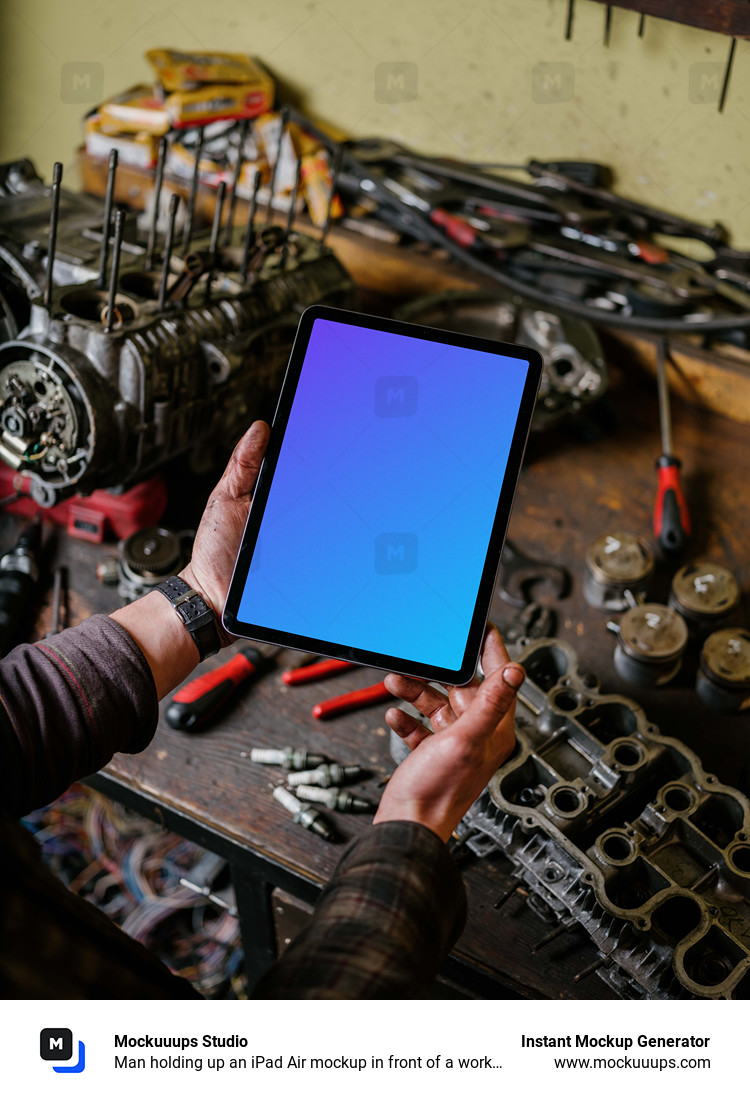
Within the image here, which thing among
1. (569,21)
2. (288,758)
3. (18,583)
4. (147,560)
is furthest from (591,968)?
(569,21)

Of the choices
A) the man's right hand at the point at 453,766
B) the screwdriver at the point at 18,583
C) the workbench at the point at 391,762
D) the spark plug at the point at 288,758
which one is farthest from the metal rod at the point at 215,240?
the man's right hand at the point at 453,766

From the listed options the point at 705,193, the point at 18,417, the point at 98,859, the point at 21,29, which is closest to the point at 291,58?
the point at 21,29

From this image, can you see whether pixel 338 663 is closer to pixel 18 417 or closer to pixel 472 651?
pixel 472 651

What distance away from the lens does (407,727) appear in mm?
1037

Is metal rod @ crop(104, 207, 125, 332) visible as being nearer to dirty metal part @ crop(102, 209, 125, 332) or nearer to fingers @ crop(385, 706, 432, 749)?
dirty metal part @ crop(102, 209, 125, 332)

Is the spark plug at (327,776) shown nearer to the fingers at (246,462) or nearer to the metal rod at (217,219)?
the fingers at (246,462)

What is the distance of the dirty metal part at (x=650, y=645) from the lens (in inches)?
51.0

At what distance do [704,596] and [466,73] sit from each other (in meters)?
1.25

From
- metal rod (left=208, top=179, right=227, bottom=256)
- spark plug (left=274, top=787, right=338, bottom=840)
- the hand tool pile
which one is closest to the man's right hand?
spark plug (left=274, top=787, right=338, bottom=840)

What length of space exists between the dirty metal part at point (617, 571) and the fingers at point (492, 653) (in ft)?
1.34

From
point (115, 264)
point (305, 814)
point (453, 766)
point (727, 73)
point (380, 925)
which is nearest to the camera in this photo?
point (380, 925)

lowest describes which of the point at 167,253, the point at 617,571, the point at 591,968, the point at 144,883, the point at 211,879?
the point at 144,883

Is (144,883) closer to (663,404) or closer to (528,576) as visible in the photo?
(528,576)

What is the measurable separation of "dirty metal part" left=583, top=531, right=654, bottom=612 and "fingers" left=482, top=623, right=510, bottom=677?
0.41m
